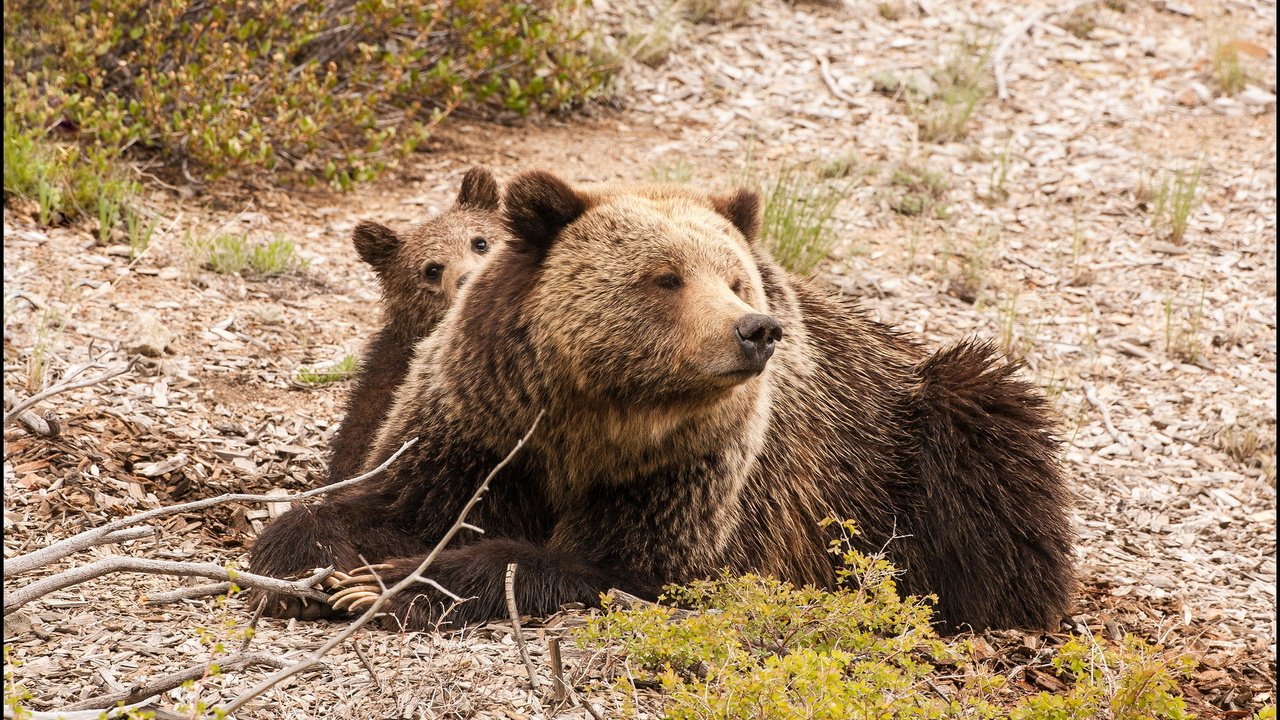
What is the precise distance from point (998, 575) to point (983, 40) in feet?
21.5

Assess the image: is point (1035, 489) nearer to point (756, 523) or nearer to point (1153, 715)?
point (756, 523)

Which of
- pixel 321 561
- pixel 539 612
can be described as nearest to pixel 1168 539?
pixel 539 612

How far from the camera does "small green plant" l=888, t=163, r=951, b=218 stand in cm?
802

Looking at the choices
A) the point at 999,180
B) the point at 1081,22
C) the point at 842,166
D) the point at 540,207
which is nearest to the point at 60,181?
the point at 540,207

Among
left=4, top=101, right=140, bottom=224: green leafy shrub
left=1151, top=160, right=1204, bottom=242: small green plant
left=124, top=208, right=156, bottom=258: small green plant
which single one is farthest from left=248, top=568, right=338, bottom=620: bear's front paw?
left=1151, top=160, right=1204, bottom=242: small green plant

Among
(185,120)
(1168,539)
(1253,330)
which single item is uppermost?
(185,120)

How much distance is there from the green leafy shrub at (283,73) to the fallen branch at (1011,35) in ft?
10.2

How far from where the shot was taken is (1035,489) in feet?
15.9

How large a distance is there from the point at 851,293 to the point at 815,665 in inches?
177

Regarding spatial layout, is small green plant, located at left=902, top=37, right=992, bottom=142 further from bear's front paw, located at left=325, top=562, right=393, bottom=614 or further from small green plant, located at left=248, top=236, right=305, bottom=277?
bear's front paw, located at left=325, top=562, right=393, bottom=614

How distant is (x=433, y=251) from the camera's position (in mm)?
5340

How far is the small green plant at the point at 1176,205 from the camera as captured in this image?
772cm

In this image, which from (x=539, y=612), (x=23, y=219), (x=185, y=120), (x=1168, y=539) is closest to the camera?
(x=539, y=612)

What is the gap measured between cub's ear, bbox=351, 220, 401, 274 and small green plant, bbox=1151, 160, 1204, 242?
15.7 ft
